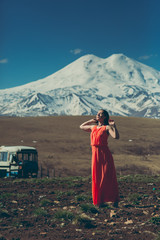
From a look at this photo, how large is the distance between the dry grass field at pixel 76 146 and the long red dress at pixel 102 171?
27592 millimetres

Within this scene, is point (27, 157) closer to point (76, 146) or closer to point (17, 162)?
point (17, 162)

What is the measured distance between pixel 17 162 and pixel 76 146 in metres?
44.5

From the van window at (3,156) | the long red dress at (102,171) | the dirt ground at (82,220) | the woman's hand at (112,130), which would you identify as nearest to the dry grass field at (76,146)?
the van window at (3,156)

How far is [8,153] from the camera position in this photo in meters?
29.5

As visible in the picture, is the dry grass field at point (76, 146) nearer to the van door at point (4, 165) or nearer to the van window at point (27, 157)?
the van window at point (27, 157)

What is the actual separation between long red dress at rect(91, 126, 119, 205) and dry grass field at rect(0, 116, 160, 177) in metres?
27.6

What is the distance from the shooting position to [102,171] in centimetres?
923

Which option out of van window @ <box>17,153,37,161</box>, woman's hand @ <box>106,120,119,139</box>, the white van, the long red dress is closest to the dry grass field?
van window @ <box>17,153,37,161</box>

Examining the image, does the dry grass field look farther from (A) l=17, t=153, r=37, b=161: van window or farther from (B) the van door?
(B) the van door

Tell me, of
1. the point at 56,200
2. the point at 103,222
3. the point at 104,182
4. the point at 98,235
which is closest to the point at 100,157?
the point at 104,182

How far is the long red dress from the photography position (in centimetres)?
921

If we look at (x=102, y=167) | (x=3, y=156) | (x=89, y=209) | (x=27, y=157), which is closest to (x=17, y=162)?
(x=27, y=157)

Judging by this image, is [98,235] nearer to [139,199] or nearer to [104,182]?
[104,182]

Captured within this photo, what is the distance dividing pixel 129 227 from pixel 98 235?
101cm
